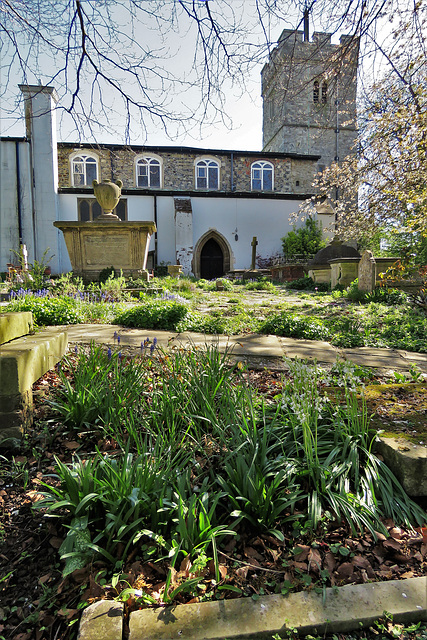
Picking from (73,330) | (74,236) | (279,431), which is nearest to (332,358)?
(279,431)

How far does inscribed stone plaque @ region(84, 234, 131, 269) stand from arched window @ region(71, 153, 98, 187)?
1186cm

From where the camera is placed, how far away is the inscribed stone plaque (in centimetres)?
1142

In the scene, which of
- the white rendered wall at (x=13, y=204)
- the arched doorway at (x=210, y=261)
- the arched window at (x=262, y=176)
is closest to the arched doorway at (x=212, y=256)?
the arched doorway at (x=210, y=261)

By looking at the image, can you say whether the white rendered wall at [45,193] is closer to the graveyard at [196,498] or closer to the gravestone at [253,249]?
the gravestone at [253,249]

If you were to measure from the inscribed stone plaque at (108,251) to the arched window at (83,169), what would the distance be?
11856 mm

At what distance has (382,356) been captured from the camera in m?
3.89

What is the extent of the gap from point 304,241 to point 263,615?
2031cm

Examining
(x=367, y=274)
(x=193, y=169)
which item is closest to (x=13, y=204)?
(x=193, y=169)

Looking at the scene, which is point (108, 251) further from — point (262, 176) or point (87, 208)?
point (262, 176)

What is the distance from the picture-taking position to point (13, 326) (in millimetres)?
2604

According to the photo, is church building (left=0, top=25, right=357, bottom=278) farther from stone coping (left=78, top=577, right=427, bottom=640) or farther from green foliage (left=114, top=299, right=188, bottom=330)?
stone coping (left=78, top=577, right=427, bottom=640)

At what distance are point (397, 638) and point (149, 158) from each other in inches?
950

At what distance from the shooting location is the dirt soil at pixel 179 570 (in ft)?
3.80

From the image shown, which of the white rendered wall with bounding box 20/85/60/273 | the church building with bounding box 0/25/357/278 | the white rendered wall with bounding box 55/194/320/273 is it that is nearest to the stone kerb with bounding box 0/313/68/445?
the church building with bounding box 0/25/357/278
